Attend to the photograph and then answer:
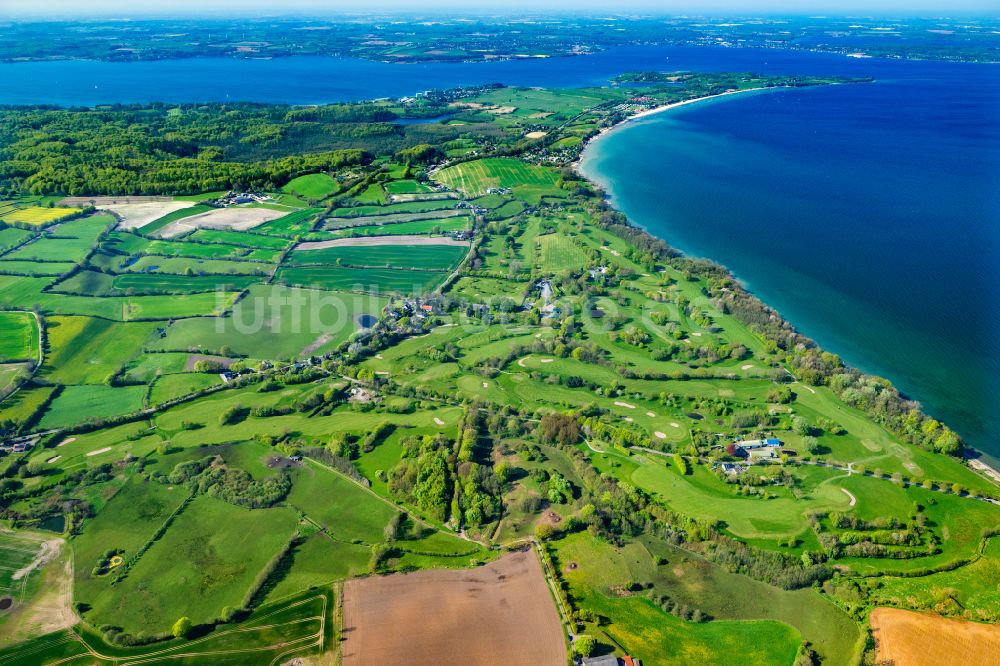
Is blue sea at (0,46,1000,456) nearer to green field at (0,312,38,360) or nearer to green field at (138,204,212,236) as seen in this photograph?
green field at (138,204,212,236)

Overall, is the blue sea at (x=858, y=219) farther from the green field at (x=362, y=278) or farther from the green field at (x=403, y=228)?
the green field at (x=362, y=278)

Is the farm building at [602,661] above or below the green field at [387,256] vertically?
below

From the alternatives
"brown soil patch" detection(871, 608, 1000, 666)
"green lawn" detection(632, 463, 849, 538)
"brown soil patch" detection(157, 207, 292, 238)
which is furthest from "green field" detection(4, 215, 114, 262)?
"brown soil patch" detection(871, 608, 1000, 666)

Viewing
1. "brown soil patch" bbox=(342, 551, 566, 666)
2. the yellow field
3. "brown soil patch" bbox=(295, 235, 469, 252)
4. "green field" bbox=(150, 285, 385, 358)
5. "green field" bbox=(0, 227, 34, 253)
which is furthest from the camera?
the yellow field

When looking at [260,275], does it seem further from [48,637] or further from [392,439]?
[48,637]

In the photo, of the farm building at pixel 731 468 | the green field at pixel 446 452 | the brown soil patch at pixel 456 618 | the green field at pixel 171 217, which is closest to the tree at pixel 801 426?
the green field at pixel 446 452

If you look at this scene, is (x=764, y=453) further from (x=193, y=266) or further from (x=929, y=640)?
(x=193, y=266)

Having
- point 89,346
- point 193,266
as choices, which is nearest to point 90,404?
point 89,346
